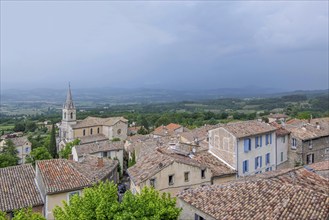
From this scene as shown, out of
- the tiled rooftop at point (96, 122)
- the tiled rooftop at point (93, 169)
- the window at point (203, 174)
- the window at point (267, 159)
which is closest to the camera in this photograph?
the window at point (203, 174)

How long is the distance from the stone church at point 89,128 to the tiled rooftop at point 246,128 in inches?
2124

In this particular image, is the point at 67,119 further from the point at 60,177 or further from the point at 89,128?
the point at 60,177

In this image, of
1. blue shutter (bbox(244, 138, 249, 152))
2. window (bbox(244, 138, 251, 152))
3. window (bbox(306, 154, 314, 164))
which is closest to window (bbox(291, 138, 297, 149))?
window (bbox(306, 154, 314, 164))

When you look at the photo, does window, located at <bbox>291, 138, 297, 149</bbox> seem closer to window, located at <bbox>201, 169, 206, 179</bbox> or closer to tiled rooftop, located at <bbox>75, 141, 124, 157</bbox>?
window, located at <bbox>201, 169, 206, 179</bbox>

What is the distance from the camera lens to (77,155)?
49125mm

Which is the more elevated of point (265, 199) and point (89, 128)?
point (265, 199)

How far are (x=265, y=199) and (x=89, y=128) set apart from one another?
7691 centimetres

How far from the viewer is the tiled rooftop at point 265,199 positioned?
14.1m

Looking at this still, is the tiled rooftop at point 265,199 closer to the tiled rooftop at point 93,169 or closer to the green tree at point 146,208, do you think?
the green tree at point 146,208

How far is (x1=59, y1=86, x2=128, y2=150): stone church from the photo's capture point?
280 ft

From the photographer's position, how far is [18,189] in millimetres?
24984

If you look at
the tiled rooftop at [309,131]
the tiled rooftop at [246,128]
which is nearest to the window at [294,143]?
the tiled rooftop at [309,131]

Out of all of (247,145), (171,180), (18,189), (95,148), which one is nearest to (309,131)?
(247,145)

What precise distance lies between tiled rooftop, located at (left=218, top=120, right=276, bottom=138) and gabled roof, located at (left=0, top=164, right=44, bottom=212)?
736 inches
